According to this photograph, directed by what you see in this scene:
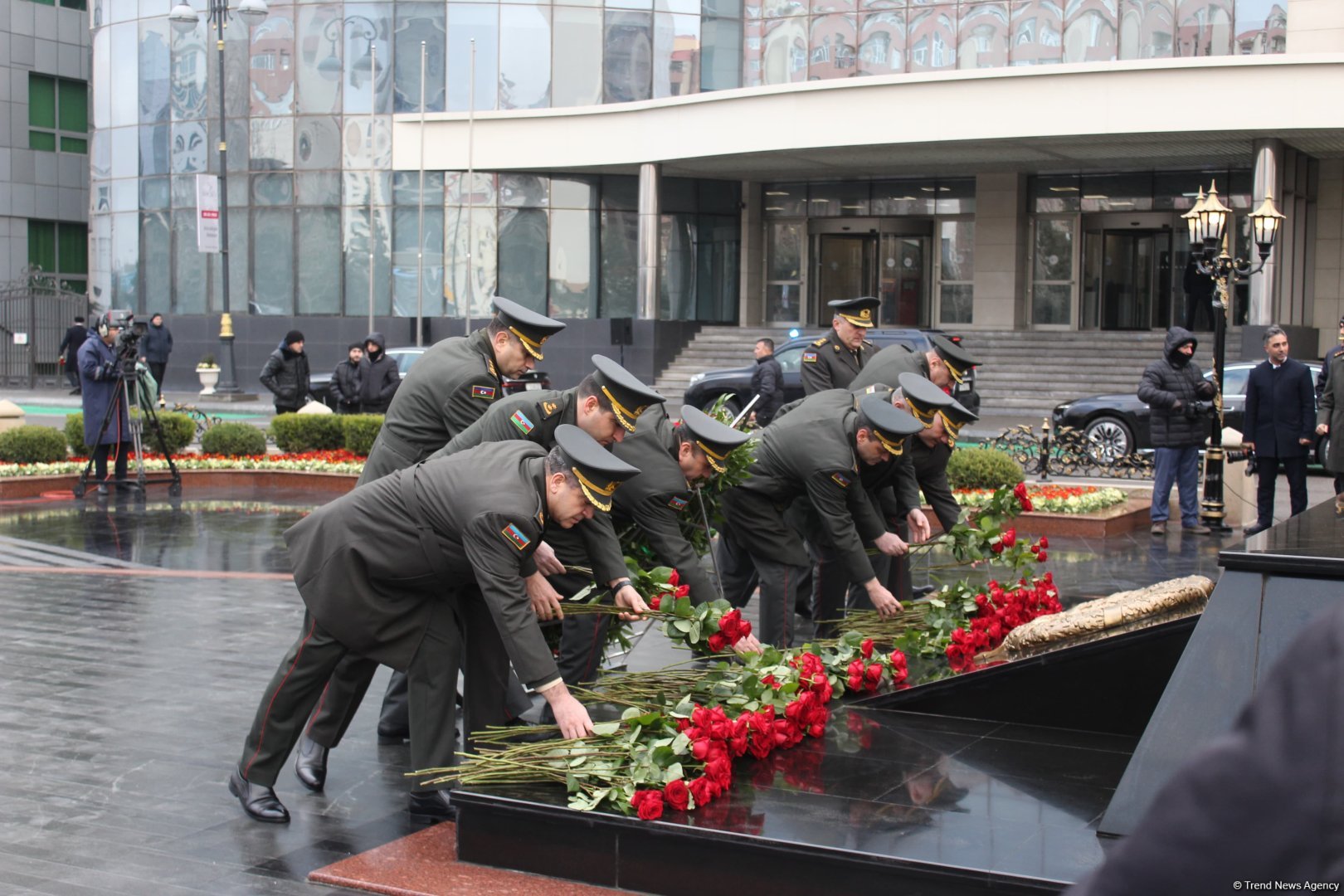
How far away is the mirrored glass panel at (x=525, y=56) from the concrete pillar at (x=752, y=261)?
212 inches

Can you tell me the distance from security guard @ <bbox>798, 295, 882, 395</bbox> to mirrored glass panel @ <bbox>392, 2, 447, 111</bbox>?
1035 inches

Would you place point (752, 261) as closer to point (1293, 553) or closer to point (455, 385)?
point (455, 385)

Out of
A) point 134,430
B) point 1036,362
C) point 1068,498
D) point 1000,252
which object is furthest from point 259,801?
point 1000,252

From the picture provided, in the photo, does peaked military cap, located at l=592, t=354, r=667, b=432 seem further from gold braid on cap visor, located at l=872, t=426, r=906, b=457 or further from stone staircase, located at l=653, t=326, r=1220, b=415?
stone staircase, located at l=653, t=326, r=1220, b=415

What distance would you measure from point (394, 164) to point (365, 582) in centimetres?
3095

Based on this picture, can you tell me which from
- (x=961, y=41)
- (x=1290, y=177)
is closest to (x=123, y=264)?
(x=961, y=41)

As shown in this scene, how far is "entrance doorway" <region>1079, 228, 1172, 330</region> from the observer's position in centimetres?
3281

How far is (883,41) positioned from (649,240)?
719 centimetres

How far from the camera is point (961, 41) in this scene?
3328cm

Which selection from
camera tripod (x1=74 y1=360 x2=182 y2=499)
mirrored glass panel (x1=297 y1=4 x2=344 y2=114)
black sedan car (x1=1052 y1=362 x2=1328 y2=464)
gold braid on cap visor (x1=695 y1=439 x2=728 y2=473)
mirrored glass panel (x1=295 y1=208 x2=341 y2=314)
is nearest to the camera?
gold braid on cap visor (x1=695 y1=439 x2=728 y2=473)

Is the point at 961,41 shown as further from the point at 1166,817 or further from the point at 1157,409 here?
the point at 1166,817

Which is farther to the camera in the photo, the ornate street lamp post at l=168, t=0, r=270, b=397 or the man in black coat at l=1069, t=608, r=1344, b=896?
the ornate street lamp post at l=168, t=0, r=270, b=397

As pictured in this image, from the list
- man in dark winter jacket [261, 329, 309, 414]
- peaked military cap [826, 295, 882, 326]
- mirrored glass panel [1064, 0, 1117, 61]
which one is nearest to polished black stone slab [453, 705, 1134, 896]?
peaked military cap [826, 295, 882, 326]

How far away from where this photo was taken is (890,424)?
6.93 metres
